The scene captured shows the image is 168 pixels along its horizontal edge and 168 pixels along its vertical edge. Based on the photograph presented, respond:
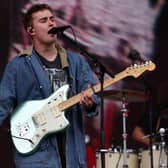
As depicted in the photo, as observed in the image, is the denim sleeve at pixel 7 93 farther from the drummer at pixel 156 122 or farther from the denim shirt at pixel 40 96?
the drummer at pixel 156 122

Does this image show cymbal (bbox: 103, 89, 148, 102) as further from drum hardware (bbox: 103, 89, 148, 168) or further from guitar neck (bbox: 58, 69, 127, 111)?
guitar neck (bbox: 58, 69, 127, 111)

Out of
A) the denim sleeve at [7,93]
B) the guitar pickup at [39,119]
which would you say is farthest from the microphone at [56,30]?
the guitar pickup at [39,119]

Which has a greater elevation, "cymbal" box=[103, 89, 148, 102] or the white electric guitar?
"cymbal" box=[103, 89, 148, 102]

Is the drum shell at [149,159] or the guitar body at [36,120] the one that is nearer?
the guitar body at [36,120]

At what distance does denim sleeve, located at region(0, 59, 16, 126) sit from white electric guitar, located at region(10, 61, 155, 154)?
3.5 inches

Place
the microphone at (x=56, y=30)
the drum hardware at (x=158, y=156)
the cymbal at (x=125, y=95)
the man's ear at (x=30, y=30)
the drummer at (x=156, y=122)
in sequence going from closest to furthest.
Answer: the microphone at (x=56, y=30) < the man's ear at (x=30, y=30) < the cymbal at (x=125, y=95) < the drum hardware at (x=158, y=156) < the drummer at (x=156, y=122)

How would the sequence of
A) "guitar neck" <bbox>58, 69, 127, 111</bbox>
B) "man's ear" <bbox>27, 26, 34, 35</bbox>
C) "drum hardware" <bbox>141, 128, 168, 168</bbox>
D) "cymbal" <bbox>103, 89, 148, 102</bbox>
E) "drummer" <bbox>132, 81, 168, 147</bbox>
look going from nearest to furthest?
"guitar neck" <bbox>58, 69, 127, 111</bbox>
"man's ear" <bbox>27, 26, 34, 35</bbox>
"cymbal" <bbox>103, 89, 148, 102</bbox>
"drum hardware" <bbox>141, 128, 168, 168</bbox>
"drummer" <bbox>132, 81, 168, 147</bbox>

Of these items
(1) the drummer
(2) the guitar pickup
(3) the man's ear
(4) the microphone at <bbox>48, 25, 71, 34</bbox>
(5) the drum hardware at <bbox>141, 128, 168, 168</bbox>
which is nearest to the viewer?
(4) the microphone at <bbox>48, 25, 71, 34</bbox>

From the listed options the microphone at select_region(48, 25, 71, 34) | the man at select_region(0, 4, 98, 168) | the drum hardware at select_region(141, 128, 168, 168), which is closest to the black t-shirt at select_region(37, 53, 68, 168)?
the man at select_region(0, 4, 98, 168)

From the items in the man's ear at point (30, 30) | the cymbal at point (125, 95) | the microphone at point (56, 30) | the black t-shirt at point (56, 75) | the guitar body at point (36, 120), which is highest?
the man's ear at point (30, 30)

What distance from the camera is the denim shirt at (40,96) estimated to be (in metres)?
4.00

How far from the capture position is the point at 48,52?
4.24 meters

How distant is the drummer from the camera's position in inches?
219

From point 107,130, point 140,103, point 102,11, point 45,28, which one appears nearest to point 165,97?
point 140,103
